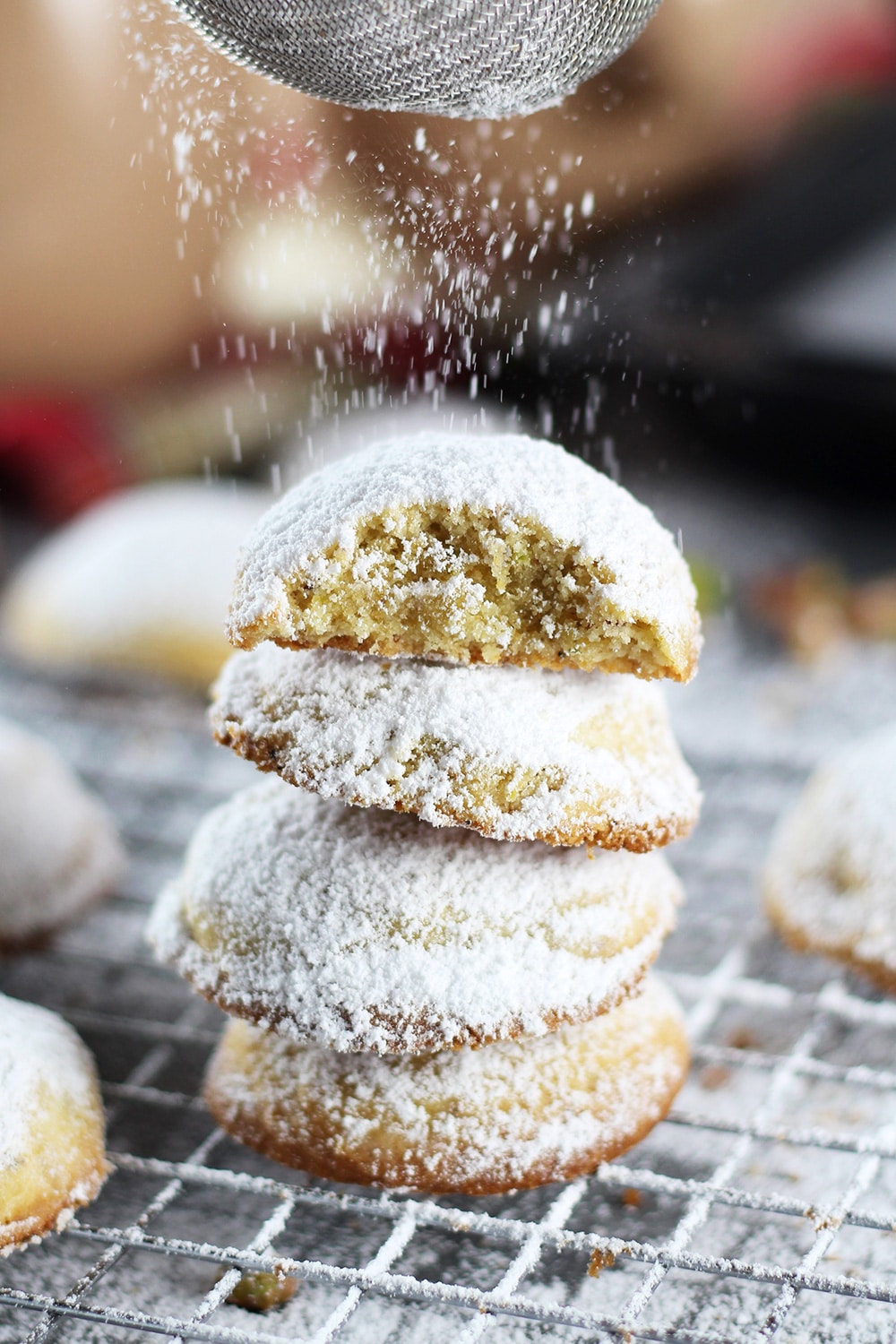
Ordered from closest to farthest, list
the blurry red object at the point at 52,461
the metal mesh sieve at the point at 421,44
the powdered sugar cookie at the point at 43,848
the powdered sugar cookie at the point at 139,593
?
the metal mesh sieve at the point at 421,44 → the powdered sugar cookie at the point at 43,848 → the powdered sugar cookie at the point at 139,593 → the blurry red object at the point at 52,461

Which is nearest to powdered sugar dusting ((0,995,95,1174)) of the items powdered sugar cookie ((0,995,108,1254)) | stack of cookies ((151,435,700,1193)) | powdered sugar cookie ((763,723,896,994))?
powdered sugar cookie ((0,995,108,1254))

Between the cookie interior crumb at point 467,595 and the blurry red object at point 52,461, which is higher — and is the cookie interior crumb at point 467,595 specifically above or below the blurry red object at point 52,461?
below

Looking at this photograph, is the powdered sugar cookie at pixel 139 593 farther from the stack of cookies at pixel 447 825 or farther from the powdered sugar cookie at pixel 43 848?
the stack of cookies at pixel 447 825

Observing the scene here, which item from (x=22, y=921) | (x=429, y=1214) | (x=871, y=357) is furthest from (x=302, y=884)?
(x=871, y=357)

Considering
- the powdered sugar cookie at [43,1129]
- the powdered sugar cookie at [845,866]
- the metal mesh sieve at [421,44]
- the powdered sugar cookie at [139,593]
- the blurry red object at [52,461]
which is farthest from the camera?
the blurry red object at [52,461]

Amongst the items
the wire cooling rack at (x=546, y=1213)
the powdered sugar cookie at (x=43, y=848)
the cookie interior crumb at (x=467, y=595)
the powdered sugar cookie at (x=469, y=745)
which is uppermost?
the cookie interior crumb at (x=467, y=595)

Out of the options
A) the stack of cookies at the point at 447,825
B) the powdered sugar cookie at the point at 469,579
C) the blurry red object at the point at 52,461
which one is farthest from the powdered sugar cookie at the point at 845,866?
the blurry red object at the point at 52,461

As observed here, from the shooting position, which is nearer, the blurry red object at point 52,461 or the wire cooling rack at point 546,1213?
the wire cooling rack at point 546,1213

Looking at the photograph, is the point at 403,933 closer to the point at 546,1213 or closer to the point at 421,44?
the point at 546,1213
